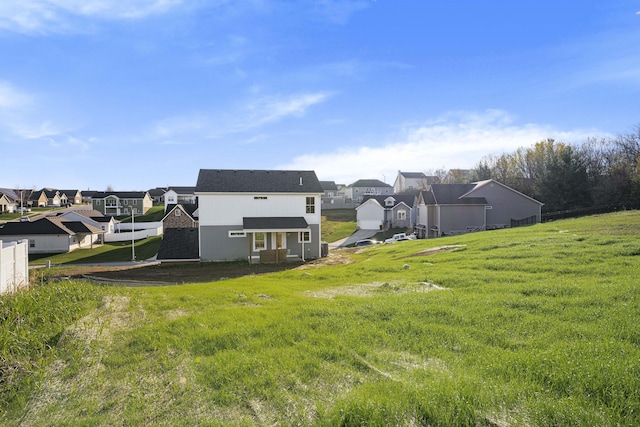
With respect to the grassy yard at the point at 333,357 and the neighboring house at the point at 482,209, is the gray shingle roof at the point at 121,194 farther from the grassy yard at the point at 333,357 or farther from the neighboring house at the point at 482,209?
the grassy yard at the point at 333,357

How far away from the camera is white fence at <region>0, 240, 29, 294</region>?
1152cm

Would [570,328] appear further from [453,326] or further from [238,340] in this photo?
[238,340]

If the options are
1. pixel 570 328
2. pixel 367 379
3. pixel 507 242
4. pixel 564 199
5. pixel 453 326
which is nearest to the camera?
pixel 367 379

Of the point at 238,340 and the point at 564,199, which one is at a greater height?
the point at 564,199

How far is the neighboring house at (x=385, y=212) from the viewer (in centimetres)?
5741

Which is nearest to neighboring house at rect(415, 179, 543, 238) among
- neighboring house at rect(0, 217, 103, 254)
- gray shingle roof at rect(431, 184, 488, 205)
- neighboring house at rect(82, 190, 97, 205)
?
gray shingle roof at rect(431, 184, 488, 205)

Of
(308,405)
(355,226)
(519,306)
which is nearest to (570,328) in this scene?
(519,306)

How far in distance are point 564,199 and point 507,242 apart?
31.6 meters

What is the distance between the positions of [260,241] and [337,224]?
39.3 metres

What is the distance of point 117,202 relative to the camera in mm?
81688

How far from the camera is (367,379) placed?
5.08 m

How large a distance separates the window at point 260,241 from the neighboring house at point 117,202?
65.8 meters

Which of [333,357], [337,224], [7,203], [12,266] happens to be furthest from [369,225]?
[7,203]

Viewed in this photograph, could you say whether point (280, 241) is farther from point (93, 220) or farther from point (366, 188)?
point (366, 188)
